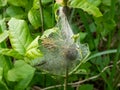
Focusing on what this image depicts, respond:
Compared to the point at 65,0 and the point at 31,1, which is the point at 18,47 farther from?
the point at 31,1

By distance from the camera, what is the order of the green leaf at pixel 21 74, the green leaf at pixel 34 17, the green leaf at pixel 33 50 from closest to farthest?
the green leaf at pixel 33 50
the green leaf at pixel 21 74
the green leaf at pixel 34 17

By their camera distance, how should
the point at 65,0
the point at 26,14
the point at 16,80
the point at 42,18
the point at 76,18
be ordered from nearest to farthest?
the point at 65,0, the point at 16,80, the point at 42,18, the point at 26,14, the point at 76,18

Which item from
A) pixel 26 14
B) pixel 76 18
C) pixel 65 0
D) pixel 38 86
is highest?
pixel 65 0

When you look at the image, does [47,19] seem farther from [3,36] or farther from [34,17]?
[3,36]

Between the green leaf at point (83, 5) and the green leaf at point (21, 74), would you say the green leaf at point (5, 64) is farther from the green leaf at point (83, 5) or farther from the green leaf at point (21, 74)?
the green leaf at point (83, 5)

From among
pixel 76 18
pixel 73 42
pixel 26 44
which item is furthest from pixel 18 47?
pixel 76 18

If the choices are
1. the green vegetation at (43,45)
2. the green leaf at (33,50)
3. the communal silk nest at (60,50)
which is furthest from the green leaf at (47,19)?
the green leaf at (33,50)
